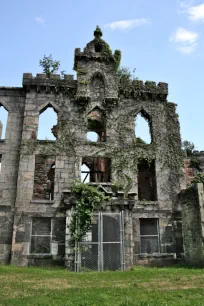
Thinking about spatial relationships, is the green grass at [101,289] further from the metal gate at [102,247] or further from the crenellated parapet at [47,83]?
the crenellated parapet at [47,83]

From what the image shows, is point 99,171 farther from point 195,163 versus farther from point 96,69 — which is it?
point 195,163

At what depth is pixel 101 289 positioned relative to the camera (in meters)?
8.70

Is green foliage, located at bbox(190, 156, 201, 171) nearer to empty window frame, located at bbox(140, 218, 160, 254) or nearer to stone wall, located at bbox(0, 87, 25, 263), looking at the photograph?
empty window frame, located at bbox(140, 218, 160, 254)

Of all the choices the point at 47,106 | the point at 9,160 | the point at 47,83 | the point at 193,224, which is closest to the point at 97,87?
the point at 47,83

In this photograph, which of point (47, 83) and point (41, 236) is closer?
point (41, 236)

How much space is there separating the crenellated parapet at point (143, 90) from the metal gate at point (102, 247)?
8.84m

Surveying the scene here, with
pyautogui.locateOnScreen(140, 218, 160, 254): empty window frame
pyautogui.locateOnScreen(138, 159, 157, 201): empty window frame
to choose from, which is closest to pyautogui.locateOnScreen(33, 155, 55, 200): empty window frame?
pyautogui.locateOnScreen(138, 159, 157, 201): empty window frame

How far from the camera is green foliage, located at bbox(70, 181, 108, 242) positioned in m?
14.2

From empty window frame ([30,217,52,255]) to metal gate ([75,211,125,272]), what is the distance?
2.33 m

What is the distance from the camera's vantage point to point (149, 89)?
19781 millimetres

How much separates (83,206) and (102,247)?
223 centimetres

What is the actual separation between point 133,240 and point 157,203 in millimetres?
2679

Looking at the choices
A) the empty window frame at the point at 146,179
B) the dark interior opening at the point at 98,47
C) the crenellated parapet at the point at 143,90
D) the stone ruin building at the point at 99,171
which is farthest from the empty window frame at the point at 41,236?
the dark interior opening at the point at 98,47

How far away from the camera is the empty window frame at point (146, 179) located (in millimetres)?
18422
